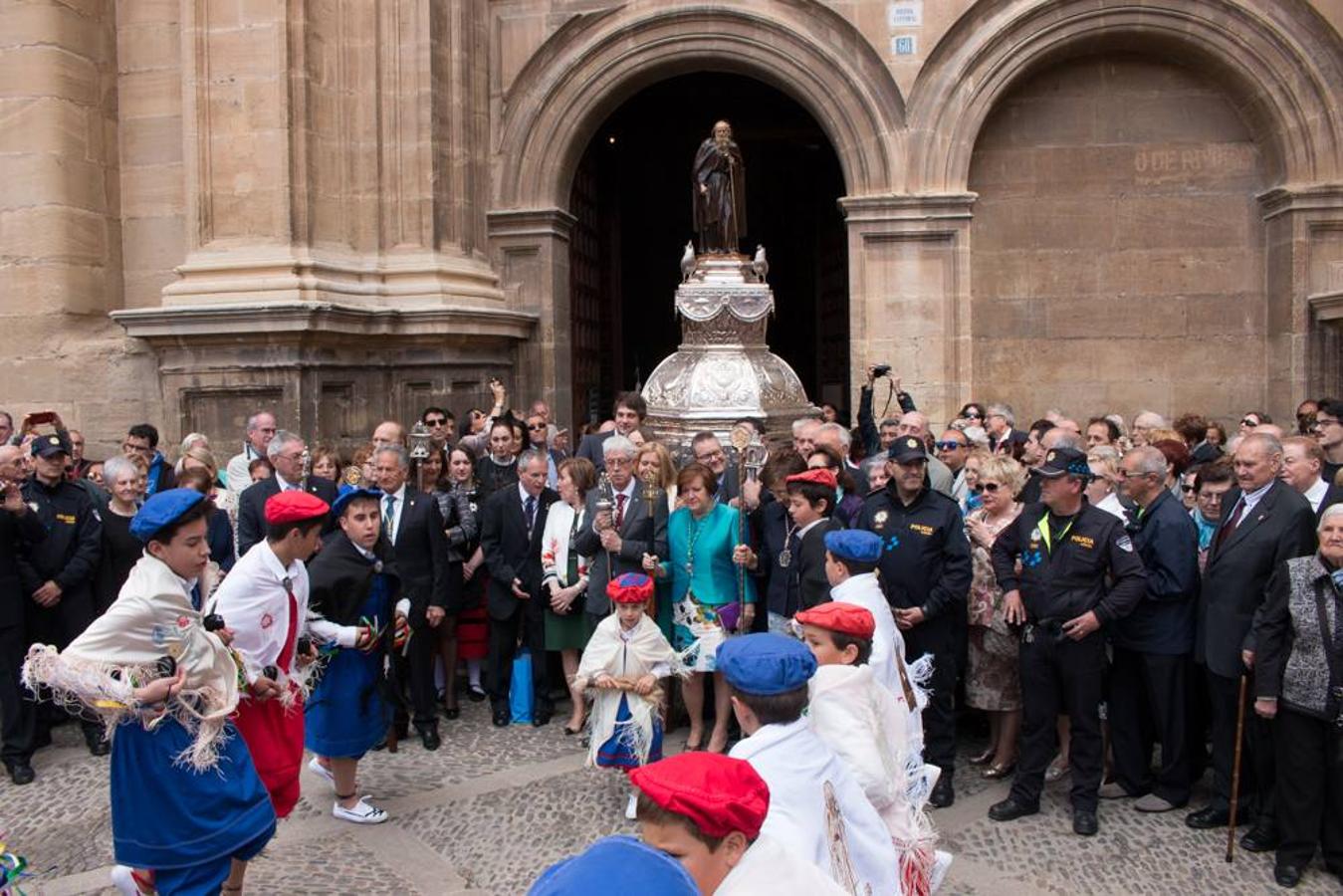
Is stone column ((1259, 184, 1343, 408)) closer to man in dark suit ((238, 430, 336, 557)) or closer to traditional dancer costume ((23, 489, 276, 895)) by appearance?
man in dark suit ((238, 430, 336, 557))

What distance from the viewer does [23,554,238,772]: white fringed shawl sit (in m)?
3.77

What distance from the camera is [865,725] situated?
3.49 metres

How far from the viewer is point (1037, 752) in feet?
18.3

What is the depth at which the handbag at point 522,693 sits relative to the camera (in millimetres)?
7109

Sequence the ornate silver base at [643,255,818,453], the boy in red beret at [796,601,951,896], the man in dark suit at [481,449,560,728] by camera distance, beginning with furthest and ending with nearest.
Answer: the ornate silver base at [643,255,818,453] → the man in dark suit at [481,449,560,728] → the boy in red beret at [796,601,951,896]

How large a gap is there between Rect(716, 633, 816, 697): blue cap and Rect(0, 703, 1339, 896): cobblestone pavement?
232cm

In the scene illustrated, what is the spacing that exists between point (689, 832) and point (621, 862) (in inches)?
16.7

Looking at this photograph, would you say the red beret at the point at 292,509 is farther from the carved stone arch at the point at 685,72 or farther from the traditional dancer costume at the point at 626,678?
the carved stone arch at the point at 685,72

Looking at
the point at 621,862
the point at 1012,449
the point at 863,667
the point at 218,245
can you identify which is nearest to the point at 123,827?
the point at 863,667

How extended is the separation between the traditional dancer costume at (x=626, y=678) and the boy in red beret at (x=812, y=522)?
0.80 m

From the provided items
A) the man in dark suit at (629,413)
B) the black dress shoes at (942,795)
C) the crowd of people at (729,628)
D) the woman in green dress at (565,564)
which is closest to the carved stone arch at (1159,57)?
the crowd of people at (729,628)

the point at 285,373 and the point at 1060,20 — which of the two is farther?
the point at 1060,20

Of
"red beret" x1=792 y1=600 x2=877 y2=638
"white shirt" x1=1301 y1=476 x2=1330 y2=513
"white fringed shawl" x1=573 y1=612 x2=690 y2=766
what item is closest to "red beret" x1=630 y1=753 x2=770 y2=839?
"red beret" x1=792 y1=600 x2=877 y2=638

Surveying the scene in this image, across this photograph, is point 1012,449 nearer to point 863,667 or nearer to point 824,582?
point 824,582
